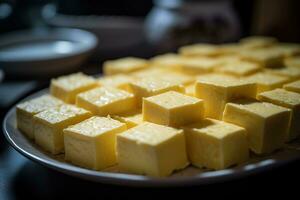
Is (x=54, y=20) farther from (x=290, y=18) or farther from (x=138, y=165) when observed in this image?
(x=138, y=165)

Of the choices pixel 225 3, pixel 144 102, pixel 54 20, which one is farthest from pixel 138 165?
pixel 54 20

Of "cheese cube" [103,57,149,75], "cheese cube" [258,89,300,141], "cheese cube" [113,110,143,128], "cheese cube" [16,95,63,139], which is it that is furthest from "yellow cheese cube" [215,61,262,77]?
"cheese cube" [16,95,63,139]

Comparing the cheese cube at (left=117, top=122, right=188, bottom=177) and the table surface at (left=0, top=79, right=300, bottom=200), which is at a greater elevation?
the cheese cube at (left=117, top=122, right=188, bottom=177)

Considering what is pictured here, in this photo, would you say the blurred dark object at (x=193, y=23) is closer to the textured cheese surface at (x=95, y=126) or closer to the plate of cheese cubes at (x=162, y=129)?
the plate of cheese cubes at (x=162, y=129)

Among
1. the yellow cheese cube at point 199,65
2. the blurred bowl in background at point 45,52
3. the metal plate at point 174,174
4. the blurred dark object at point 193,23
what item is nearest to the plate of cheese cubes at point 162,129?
the metal plate at point 174,174

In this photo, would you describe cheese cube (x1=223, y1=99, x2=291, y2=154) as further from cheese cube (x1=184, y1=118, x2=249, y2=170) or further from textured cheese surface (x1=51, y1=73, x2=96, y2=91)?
textured cheese surface (x1=51, y1=73, x2=96, y2=91)

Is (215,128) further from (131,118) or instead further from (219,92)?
(131,118)

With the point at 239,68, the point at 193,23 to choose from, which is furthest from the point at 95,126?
the point at 193,23
